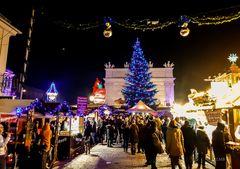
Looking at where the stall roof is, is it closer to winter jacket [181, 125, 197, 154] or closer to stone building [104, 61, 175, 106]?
winter jacket [181, 125, 197, 154]

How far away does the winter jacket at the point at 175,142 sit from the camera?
8664 mm

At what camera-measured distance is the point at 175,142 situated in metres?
8.70

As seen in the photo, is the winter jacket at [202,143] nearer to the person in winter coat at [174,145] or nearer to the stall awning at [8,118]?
the person in winter coat at [174,145]

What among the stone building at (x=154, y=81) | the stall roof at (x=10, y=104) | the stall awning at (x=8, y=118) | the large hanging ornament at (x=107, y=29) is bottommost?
the stall awning at (x=8, y=118)

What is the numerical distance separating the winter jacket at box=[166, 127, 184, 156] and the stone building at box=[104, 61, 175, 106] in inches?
1881

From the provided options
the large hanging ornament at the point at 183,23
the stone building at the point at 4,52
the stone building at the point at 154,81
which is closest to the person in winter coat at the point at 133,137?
the large hanging ornament at the point at 183,23

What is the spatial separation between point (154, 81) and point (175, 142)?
4956 cm

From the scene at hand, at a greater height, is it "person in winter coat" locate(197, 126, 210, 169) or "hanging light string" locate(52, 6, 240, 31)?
"hanging light string" locate(52, 6, 240, 31)

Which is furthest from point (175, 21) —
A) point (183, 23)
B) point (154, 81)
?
point (154, 81)

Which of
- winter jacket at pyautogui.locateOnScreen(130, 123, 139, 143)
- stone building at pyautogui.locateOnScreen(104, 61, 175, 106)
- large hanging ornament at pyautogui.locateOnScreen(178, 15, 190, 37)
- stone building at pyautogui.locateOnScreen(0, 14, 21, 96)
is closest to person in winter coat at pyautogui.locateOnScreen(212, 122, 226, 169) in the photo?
large hanging ornament at pyautogui.locateOnScreen(178, 15, 190, 37)

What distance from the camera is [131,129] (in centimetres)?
1489

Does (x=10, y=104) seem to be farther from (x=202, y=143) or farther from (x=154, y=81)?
(x=154, y=81)

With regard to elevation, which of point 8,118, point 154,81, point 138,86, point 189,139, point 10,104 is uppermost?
point 154,81

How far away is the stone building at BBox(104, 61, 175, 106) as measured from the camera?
57.1 m
